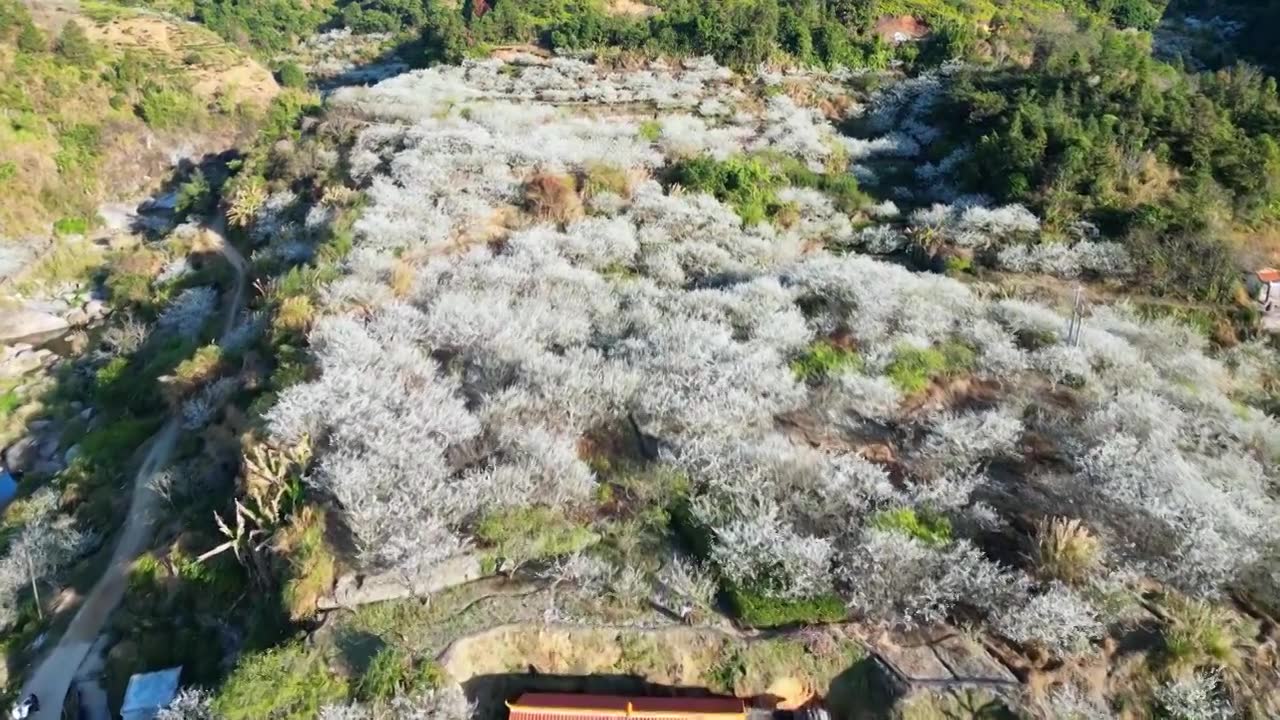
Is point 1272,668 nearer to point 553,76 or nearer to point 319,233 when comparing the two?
point 319,233

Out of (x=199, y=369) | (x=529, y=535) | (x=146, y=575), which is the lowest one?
(x=146, y=575)

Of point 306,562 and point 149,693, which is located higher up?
point 306,562

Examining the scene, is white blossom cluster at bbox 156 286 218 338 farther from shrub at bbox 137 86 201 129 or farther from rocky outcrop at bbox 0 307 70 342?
shrub at bbox 137 86 201 129

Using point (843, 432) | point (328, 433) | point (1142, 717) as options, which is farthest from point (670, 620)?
point (328, 433)

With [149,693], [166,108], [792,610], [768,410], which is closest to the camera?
[792,610]

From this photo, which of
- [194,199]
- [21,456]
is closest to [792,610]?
[21,456]

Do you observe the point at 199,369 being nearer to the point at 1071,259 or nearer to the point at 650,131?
the point at 650,131

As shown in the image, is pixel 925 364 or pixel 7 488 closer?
pixel 925 364

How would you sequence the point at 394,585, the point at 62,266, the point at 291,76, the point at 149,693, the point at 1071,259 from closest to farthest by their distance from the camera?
the point at 394,585, the point at 149,693, the point at 1071,259, the point at 62,266, the point at 291,76
